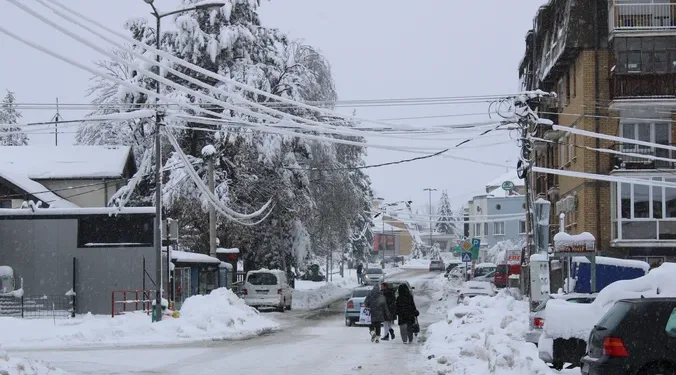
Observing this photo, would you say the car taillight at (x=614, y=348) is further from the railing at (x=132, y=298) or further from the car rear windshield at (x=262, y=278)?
the car rear windshield at (x=262, y=278)

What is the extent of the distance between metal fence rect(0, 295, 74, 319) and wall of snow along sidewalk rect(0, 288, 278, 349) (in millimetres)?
5320

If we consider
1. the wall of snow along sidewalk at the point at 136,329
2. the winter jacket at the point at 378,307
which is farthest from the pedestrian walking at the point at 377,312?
the wall of snow along sidewalk at the point at 136,329

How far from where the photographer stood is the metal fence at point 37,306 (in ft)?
115

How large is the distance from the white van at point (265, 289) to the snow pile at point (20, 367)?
1145 inches

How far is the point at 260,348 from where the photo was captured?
77.5 feet

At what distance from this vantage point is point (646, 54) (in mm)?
39344

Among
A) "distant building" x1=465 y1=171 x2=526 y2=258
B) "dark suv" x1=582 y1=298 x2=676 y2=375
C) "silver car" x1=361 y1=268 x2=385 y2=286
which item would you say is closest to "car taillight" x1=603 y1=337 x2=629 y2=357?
"dark suv" x1=582 y1=298 x2=676 y2=375

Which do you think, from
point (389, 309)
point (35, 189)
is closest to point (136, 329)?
point (389, 309)

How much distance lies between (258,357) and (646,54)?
24950 mm

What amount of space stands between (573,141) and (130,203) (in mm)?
21419

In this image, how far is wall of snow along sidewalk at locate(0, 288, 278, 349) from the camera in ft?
83.3

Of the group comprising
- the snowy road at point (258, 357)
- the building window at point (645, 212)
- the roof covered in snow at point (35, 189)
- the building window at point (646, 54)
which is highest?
the building window at point (646, 54)

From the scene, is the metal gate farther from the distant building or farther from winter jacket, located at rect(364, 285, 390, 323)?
the distant building

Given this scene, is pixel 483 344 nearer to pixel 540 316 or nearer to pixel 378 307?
pixel 540 316
